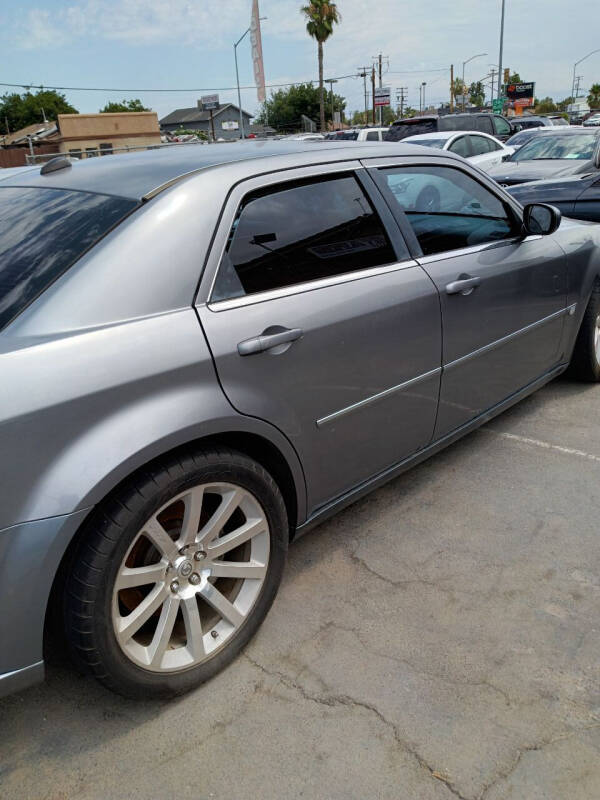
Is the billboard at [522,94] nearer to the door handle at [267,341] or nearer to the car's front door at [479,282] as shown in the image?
the car's front door at [479,282]

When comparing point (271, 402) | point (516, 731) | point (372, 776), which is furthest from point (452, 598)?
point (271, 402)

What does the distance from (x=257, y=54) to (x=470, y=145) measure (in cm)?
A: 3910

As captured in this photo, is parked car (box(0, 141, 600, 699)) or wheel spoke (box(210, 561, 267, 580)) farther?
wheel spoke (box(210, 561, 267, 580))

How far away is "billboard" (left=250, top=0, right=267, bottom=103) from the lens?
4556 cm

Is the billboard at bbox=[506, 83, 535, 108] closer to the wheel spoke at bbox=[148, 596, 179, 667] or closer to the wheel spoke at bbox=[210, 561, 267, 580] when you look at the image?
the wheel spoke at bbox=[210, 561, 267, 580]

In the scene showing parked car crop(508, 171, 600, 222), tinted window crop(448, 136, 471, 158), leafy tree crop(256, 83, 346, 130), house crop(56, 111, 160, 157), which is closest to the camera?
A: parked car crop(508, 171, 600, 222)

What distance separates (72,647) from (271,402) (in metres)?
0.95

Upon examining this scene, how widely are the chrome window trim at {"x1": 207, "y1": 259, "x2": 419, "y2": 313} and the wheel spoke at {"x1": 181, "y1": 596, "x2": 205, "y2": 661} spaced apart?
36.3 inches

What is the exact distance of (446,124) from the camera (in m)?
15.4

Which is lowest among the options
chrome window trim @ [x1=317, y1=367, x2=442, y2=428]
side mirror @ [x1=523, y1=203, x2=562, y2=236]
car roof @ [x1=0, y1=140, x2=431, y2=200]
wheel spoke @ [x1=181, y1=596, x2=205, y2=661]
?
wheel spoke @ [x1=181, y1=596, x2=205, y2=661]

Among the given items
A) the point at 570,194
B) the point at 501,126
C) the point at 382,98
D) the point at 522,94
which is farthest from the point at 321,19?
the point at 570,194

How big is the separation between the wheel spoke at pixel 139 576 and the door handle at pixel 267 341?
2.32ft

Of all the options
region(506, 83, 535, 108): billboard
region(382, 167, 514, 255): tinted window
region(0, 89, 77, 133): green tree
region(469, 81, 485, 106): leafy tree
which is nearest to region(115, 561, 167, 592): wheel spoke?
region(382, 167, 514, 255): tinted window

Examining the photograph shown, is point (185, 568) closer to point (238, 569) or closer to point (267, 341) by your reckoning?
point (238, 569)
